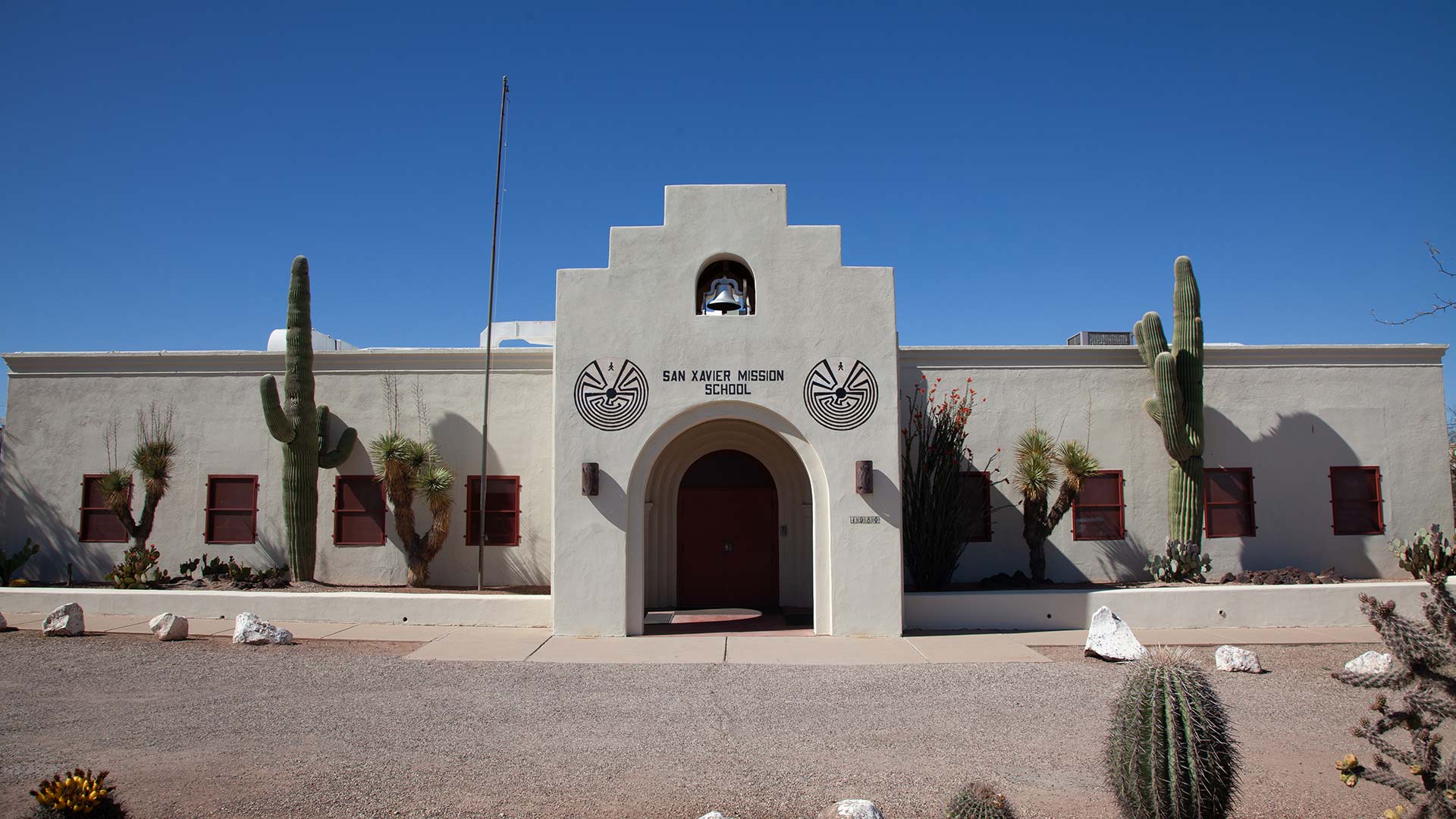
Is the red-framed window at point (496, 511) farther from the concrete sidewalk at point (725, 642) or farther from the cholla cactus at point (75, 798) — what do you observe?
the cholla cactus at point (75, 798)

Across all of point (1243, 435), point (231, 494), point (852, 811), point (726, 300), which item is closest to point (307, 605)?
point (231, 494)

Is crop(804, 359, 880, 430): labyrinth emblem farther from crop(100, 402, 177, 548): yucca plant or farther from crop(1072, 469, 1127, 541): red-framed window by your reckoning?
crop(100, 402, 177, 548): yucca plant

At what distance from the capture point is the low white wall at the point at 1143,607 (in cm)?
1203

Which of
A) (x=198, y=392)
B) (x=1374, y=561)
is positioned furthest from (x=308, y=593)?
(x=1374, y=561)

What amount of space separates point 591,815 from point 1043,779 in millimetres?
3125

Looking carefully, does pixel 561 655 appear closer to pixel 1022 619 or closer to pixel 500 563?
pixel 500 563

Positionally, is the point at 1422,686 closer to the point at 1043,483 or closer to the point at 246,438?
the point at 1043,483

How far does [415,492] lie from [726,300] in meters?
6.29

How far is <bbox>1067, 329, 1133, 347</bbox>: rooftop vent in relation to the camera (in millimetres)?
16641

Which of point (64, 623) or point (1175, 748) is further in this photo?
point (64, 623)

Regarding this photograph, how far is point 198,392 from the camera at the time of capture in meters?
15.6

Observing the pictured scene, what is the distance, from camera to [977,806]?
15.6 ft

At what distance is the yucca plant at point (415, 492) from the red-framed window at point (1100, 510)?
10.4 metres

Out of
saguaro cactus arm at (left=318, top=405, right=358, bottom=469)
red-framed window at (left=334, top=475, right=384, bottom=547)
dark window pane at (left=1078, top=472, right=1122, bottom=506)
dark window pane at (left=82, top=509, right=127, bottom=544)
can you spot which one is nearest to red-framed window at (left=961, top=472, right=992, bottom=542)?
dark window pane at (left=1078, top=472, right=1122, bottom=506)
